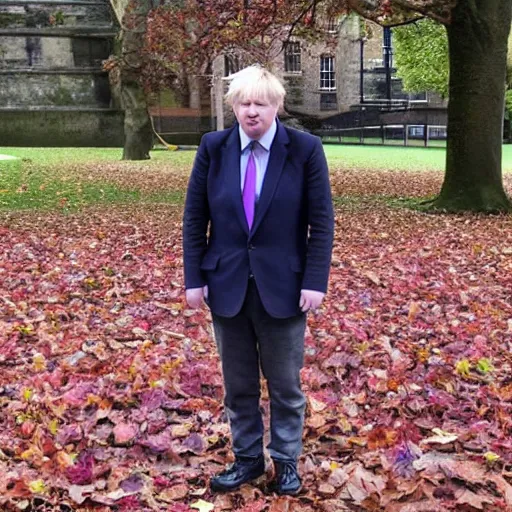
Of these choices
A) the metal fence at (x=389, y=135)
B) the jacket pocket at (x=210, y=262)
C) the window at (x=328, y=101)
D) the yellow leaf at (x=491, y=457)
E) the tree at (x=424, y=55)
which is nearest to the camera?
the jacket pocket at (x=210, y=262)

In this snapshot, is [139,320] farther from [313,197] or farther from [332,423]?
[313,197]

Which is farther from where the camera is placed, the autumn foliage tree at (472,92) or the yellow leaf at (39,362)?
the autumn foliage tree at (472,92)

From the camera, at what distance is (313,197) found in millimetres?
3197

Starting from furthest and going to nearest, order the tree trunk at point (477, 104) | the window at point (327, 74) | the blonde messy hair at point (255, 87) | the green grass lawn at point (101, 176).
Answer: the window at point (327, 74)
the green grass lawn at point (101, 176)
the tree trunk at point (477, 104)
the blonde messy hair at point (255, 87)

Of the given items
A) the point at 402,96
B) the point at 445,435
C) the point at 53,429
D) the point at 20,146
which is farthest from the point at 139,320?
the point at 402,96

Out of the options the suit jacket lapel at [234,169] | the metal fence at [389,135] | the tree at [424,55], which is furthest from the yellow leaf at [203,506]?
the metal fence at [389,135]

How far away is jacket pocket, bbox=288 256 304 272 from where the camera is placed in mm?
3203

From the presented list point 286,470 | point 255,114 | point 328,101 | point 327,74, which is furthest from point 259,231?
point 327,74

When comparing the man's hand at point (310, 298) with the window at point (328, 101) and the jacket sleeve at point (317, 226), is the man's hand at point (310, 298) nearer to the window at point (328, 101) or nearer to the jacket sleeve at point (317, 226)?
the jacket sleeve at point (317, 226)

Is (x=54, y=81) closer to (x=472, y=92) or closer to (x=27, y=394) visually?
(x=472, y=92)

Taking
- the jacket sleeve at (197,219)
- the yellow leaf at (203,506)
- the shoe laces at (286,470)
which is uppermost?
Answer: the jacket sleeve at (197,219)

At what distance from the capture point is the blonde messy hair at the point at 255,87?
305 centimetres

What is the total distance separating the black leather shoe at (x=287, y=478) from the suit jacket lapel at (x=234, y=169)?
1.14 m

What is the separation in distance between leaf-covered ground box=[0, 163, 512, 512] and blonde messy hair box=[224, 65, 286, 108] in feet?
5.88
